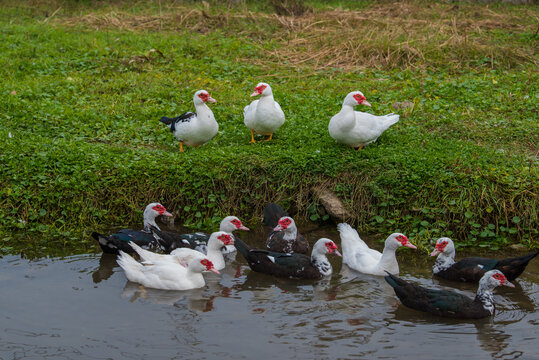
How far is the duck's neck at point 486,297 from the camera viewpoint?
6.19 meters

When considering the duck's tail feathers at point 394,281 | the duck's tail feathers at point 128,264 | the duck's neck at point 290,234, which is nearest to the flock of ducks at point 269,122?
the duck's neck at point 290,234

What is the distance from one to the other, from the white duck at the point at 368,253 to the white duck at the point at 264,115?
2.05m

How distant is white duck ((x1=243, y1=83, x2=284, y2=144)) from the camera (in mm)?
9133

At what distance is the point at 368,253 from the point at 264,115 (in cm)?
267

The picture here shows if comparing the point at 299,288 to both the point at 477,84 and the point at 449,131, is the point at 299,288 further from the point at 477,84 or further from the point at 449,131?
the point at 477,84

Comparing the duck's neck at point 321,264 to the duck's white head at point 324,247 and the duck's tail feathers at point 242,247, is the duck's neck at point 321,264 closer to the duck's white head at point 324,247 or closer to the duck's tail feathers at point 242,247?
the duck's white head at point 324,247

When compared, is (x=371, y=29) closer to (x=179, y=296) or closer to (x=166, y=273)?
(x=166, y=273)

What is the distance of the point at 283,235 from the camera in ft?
25.3

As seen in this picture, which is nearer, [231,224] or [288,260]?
[288,260]

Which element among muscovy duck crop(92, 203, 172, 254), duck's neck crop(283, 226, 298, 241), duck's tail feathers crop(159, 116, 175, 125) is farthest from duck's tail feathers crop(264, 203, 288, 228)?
duck's tail feathers crop(159, 116, 175, 125)

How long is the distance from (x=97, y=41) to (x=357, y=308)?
9.44 metres

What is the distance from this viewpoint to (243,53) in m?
13.4

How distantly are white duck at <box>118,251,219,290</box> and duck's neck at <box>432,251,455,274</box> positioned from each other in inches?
91.1

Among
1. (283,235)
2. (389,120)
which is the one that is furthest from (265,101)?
(283,235)
